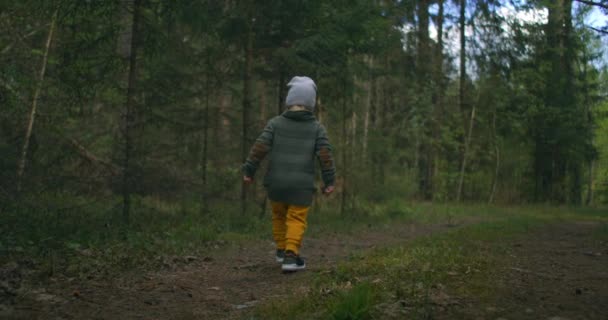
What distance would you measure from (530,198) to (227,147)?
21578 mm

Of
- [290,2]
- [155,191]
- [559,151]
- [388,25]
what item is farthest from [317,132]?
[559,151]

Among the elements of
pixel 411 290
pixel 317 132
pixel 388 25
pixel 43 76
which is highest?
pixel 388 25

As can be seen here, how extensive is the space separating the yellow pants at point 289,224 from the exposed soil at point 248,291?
355 millimetres

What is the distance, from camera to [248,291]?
17.9 feet

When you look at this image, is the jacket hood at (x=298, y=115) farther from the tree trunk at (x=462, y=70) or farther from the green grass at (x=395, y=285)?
the tree trunk at (x=462, y=70)

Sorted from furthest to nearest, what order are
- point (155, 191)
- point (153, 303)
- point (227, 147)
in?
point (227, 147) → point (155, 191) → point (153, 303)

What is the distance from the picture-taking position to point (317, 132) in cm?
682

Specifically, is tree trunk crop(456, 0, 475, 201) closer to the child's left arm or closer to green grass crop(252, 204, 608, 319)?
green grass crop(252, 204, 608, 319)

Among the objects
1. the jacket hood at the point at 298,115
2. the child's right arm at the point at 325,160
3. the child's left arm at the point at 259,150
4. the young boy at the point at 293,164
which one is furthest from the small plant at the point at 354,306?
the jacket hood at the point at 298,115

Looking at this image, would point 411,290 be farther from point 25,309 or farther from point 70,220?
point 70,220

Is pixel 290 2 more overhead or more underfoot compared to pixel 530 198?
more overhead

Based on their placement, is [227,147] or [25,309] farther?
[227,147]

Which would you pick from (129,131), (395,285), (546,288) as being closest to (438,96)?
(129,131)

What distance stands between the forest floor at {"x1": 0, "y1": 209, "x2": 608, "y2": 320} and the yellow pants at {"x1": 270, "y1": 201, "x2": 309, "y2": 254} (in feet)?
1.17
